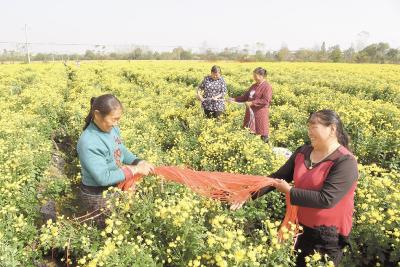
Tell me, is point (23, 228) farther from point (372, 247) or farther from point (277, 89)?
point (277, 89)

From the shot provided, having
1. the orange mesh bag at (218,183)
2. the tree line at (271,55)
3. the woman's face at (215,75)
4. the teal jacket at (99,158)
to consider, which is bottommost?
the orange mesh bag at (218,183)

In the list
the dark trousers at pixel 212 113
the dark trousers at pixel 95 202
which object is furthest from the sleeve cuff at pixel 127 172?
the dark trousers at pixel 212 113

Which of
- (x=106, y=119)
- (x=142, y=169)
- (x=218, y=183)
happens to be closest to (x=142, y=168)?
(x=142, y=169)

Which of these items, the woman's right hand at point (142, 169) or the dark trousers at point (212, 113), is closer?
the woman's right hand at point (142, 169)

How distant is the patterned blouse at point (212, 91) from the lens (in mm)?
8430

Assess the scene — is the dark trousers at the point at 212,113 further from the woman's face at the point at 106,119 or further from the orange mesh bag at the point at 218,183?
the woman's face at the point at 106,119

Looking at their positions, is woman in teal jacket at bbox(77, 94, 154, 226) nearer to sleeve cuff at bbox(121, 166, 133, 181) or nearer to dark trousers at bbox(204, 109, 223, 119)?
sleeve cuff at bbox(121, 166, 133, 181)

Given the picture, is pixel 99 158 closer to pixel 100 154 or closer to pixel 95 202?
pixel 100 154

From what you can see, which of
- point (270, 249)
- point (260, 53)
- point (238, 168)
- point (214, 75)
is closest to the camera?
point (270, 249)

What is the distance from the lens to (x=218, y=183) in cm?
335

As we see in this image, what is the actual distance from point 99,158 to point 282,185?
62.2 inches

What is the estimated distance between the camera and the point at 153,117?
33.2 feet

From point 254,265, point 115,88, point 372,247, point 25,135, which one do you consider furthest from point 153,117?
point 254,265

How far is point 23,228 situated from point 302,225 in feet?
9.43
